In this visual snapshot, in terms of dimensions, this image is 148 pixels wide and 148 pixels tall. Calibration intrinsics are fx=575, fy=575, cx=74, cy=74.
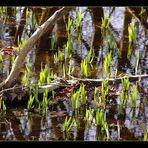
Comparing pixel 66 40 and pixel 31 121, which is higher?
pixel 66 40

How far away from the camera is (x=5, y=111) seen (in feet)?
Result: 13.4

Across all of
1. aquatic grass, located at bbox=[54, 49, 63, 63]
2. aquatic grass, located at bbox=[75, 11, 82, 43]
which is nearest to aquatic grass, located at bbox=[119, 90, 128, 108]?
aquatic grass, located at bbox=[54, 49, 63, 63]

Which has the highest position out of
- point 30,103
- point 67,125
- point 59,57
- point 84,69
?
point 59,57

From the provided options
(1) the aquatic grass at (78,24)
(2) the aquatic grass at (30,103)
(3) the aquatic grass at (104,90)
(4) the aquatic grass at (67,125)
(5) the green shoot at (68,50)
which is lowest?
(4) the aquatic grass at (67,125)

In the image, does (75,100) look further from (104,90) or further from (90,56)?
(90,56)

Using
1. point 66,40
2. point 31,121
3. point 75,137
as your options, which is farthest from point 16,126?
point 66,40

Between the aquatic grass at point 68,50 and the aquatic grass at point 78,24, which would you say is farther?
the aquatic grass at point 78,24

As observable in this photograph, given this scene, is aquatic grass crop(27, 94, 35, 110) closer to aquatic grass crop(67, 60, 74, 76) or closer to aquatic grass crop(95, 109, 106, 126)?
aquatic grass crop(95, 109, 106, 126)

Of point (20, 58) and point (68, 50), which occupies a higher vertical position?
point (68, 50)

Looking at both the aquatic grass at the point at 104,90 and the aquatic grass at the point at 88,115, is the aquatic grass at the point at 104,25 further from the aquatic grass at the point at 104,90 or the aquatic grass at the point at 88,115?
the aquatic grass at the point at 88,115

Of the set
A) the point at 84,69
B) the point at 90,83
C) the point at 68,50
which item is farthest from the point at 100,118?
the point at 68,50

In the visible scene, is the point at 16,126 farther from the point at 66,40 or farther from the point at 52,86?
the point at 66,40

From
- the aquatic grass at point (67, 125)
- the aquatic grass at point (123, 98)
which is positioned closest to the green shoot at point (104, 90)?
the aquatic grass at point (123, 98)
